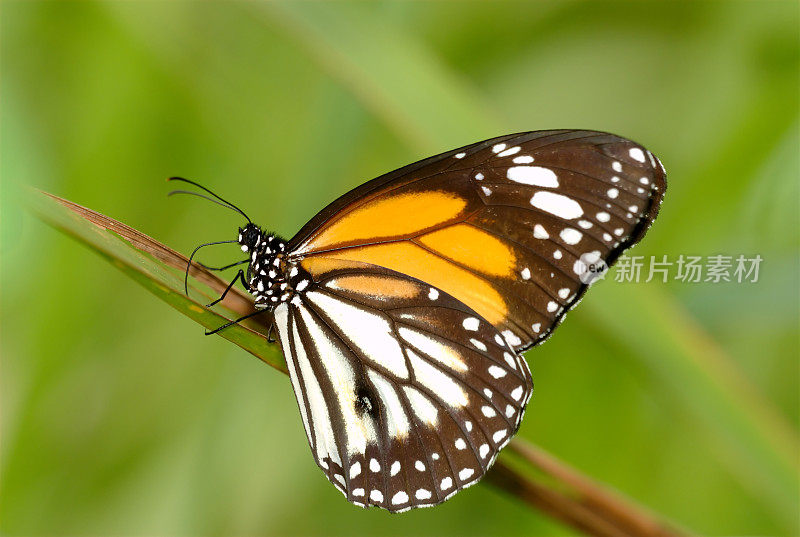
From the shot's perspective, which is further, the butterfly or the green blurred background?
the green blurred background

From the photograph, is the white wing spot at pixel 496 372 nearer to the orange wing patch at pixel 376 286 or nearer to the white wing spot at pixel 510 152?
the orange wing patch at pixel 376 286

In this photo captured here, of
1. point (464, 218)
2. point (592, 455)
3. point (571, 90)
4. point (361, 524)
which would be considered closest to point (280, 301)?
point (464, 218)

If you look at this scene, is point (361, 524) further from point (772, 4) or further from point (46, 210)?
point (772, 4)

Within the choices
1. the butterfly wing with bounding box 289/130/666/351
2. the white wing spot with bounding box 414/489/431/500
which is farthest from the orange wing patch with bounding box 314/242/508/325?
the white wing spot with bounding box 414/489/431/500

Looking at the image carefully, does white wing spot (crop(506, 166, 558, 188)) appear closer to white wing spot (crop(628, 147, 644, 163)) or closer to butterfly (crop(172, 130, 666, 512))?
butterfly (crop(172, 130, 666, 512))

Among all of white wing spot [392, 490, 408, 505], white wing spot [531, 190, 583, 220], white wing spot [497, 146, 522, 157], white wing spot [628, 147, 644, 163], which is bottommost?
white wing spot [392, 490, 408, 505]

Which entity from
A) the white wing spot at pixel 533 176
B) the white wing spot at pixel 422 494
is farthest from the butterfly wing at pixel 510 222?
the white wing spot at pixel 422 494

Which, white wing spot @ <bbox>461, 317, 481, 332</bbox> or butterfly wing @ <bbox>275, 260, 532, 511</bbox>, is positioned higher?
white wing spot @ <bbox>461, 317, 481, 332</bbox>
